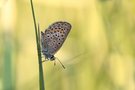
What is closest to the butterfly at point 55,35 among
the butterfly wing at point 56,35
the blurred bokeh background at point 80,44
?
the butterfly wing at point 56,35

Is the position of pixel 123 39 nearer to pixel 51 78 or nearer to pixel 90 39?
pixel 90 39

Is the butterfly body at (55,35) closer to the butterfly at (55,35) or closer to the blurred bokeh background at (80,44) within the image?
the butterfly at (55,35)

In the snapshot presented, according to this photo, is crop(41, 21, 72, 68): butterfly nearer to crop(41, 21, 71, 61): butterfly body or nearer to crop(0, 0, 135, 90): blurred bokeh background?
crop(41, 21, 71, 61): butterfly body

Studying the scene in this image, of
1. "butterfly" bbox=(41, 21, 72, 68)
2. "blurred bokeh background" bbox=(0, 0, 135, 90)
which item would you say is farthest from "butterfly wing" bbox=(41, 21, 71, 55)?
"blurred bokeh background" bbox=(0, 0, 135, 90)

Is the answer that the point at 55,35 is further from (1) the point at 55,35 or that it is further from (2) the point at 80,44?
(2) the point at 80,44

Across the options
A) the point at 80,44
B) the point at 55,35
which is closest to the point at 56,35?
the point at 55,35

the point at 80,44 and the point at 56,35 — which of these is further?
the point at 80,44

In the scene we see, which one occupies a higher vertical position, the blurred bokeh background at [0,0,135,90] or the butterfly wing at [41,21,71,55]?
the butterfly wing at [41,21,71,55]
